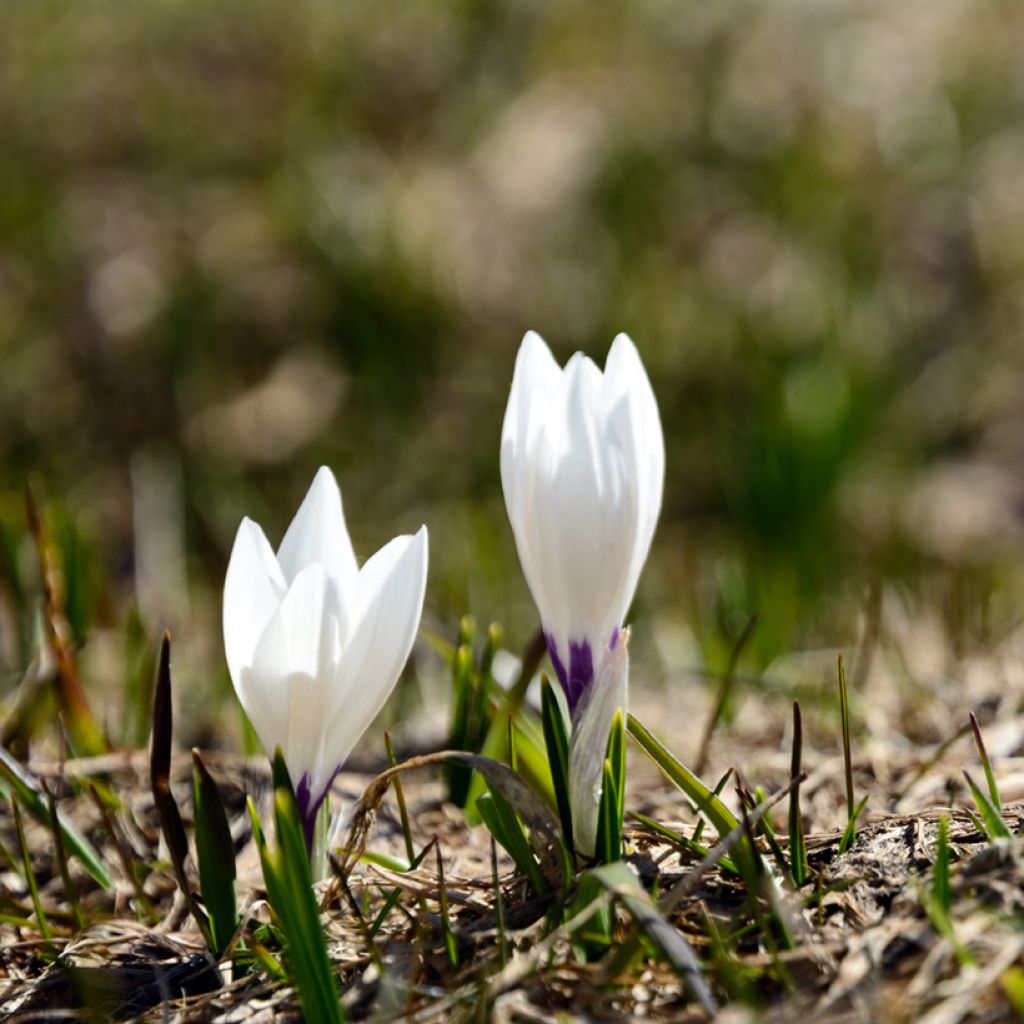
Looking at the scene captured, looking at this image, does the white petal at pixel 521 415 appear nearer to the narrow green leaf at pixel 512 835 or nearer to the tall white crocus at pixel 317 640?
the tall white crocus at pixel 317 640

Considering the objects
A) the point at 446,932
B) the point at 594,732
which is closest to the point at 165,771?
the point at 446,932

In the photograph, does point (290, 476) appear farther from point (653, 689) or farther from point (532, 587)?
point (532, 587)

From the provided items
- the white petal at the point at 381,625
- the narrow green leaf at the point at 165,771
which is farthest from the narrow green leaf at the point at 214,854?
the white petal at the point at 381,625

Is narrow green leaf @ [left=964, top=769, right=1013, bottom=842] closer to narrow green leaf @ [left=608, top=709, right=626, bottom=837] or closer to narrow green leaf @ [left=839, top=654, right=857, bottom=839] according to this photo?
narrow green leaf @ [left=839, top=654, right=857, bottom=839]

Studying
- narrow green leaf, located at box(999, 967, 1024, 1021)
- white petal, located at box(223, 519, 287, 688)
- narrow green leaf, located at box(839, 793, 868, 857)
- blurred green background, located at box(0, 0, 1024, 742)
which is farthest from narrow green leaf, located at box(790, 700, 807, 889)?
blurred green background, located at box(0, 0, 1024, 742)

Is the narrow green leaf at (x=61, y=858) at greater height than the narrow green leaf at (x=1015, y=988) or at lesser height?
greater

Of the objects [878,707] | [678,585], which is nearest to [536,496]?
[878,707]

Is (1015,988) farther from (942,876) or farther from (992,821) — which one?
(992,821)
